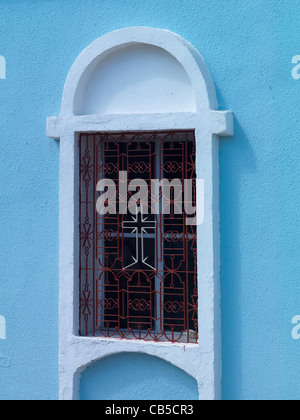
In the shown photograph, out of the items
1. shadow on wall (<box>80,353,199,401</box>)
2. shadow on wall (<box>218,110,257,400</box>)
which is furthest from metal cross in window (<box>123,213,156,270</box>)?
shadow on wall (<box>80,353,199,401</box>)

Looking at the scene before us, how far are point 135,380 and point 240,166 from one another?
71.1 inches

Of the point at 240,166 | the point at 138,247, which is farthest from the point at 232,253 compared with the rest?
the point at 138,247

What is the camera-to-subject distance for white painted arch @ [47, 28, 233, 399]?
450 centimetres

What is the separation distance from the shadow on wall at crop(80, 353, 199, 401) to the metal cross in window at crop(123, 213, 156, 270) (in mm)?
723

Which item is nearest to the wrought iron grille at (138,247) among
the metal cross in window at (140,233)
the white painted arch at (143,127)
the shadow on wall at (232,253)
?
the metal cross in window at (140,233)

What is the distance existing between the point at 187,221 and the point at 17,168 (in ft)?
4.80

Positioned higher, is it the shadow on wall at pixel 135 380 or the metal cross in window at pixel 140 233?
the metal cross in window at pixel 140 233

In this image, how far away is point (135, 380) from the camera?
4.73 metres

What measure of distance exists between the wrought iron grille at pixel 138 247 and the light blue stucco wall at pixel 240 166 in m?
0.26

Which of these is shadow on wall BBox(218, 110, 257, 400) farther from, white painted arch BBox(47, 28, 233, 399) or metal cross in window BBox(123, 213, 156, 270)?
metal cross in window BBox(123, 213, 156, 270)

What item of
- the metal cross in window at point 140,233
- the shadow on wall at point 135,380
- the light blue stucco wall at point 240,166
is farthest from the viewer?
the metal cross in window at point 140,233

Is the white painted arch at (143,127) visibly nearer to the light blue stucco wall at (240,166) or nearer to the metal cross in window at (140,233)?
the light blue stucco wall at (240,166)

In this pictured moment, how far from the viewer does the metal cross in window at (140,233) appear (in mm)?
4828

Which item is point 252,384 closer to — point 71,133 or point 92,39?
point 71,133
